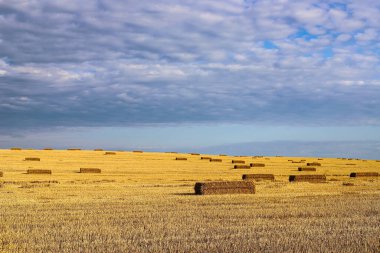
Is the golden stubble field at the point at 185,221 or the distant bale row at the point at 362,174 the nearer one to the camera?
the golden stubble field at the point at 185,221

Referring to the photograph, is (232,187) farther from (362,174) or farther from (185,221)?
(362,174)

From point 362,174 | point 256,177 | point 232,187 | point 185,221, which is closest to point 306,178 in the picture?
point 256,177

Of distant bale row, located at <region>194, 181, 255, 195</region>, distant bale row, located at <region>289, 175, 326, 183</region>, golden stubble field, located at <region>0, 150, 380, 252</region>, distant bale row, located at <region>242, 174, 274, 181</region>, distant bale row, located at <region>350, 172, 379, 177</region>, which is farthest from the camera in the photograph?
distant bale row, located at <region>350, 172, 379, 177</region>

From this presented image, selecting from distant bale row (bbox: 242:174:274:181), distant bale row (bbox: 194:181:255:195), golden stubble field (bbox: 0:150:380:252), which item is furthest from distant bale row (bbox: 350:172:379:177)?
distant bale row (bbox: 194:181:255:195)

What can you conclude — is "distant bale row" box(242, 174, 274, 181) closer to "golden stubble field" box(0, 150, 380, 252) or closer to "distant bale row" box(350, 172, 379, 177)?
"golden stubble field" box(0, 150, 380, 252)

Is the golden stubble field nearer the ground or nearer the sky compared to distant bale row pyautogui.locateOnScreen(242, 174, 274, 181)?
nearer the ground

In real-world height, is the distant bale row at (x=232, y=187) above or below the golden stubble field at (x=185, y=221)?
above

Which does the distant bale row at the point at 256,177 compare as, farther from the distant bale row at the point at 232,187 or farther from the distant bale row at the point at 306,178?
the distant bale row at the point at 232,187

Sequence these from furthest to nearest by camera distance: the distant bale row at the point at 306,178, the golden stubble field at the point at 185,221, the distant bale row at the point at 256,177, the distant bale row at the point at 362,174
Result: 1. the distant bale row at the point at 362,174
2. the distant bale row at the point at 256,177
3. the distant bale row at the point at 306,178
4. the golden stubble field at the point at 185,221

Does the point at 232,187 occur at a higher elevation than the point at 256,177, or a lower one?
lower

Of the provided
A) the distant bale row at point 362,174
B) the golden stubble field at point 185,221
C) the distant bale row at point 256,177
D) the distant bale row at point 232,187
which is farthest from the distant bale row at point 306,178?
the distant bale row at point 232,187

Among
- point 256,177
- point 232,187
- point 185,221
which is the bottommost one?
point 185,221

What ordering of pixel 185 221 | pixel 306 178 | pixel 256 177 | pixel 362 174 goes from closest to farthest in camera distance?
pixel 185 221 < pixel 306 178 < pixel 256 177 < pixel 362 174

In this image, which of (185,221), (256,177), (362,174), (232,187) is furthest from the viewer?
(362,174)
